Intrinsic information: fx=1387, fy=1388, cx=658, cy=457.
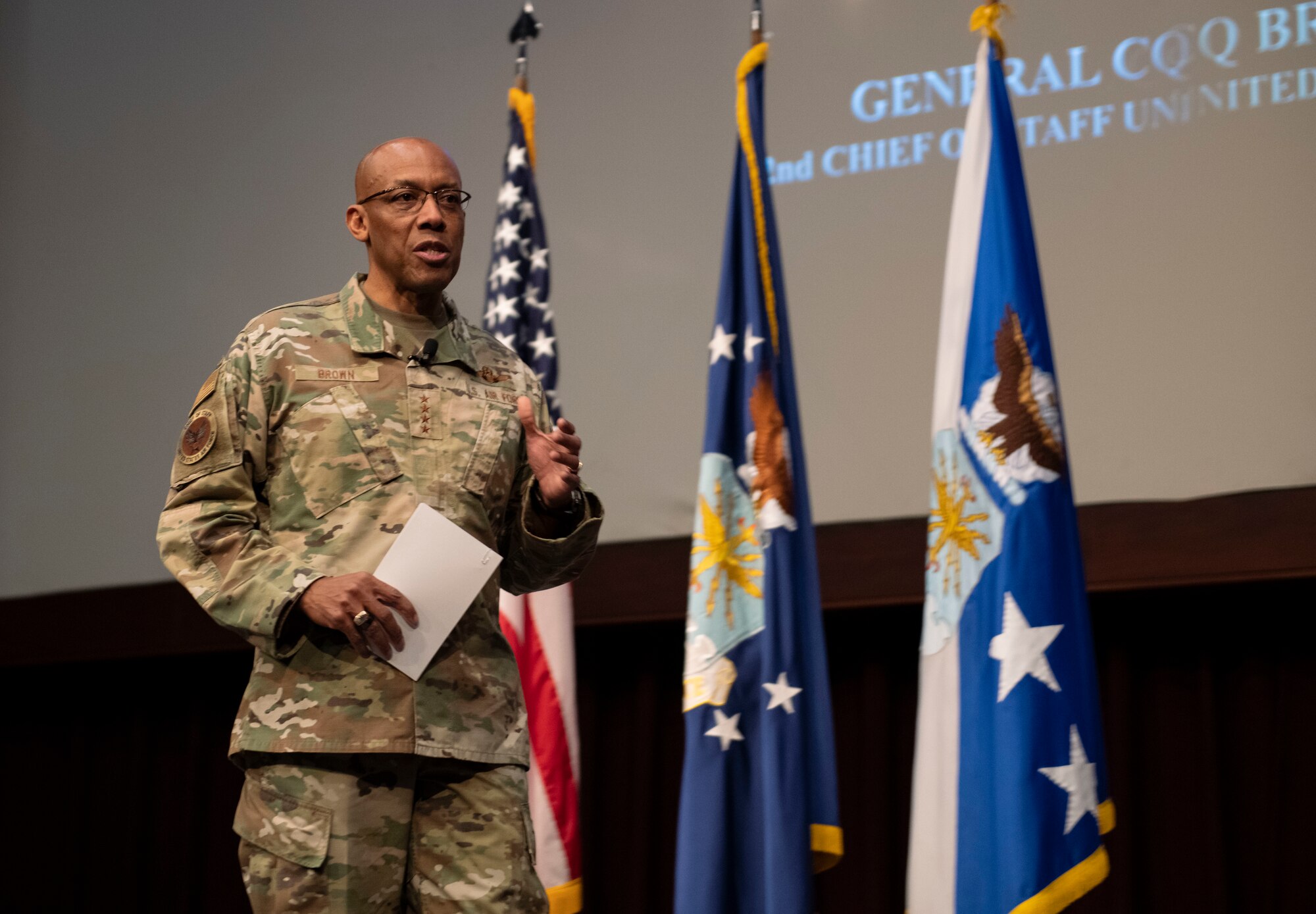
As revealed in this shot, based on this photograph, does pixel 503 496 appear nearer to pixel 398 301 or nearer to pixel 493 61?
pixel 398 301

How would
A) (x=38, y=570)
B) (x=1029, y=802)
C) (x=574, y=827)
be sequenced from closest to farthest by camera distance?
(x=1029, y=802)
(x=574, y=827)
(x=38, y=570)

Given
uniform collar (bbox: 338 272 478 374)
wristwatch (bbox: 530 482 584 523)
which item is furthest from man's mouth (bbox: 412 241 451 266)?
wristwatch (bbox: 530 482 584 523)

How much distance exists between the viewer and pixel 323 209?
418 cm

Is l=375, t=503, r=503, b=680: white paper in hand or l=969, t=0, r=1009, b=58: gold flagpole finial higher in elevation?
l=969, t=0, r=1009, b=58: gold flagpole finial

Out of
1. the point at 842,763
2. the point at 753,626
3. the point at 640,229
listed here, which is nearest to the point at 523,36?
the point at 640,229

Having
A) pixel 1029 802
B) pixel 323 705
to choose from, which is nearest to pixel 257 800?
pixel 323 705

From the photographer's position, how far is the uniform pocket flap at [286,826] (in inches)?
60.7

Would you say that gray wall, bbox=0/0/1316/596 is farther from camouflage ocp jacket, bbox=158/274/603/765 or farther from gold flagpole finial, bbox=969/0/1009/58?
camouflage ocp jacket, bbox=158/274/603/765

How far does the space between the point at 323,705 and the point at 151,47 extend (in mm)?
3614

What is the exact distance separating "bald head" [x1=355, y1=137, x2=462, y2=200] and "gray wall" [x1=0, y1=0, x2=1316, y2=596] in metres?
1.76

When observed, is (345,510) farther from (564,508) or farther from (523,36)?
(523,36)

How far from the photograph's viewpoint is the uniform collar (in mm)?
1761

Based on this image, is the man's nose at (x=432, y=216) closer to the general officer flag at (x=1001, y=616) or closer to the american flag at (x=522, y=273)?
the general officer flag at (x=1001, y=616)

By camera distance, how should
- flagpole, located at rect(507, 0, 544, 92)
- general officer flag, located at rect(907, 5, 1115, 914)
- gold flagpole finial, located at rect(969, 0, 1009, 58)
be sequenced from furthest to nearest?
flagpole, located at rect(507, 0, 544, 92) → gold flagpole finial, located at rect(969, 0, 1009, 58) → general officer flag, located at rect(907, 5, 1115, 914)
